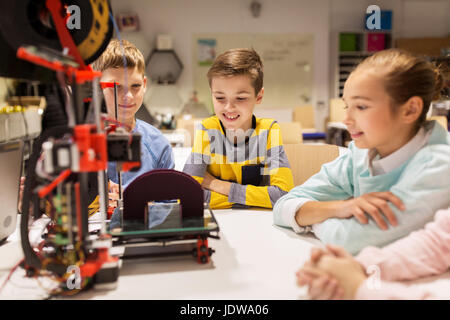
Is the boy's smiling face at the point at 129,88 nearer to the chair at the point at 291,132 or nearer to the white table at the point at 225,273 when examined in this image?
the white table at the point at 225,273

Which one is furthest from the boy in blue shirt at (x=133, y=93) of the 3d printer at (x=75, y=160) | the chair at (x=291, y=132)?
the chair at (x=291, y=132)

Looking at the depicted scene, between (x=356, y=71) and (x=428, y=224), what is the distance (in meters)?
0.35

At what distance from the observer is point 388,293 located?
1.93 ft

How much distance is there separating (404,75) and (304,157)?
97 cm

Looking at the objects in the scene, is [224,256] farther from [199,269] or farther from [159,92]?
[159,92]

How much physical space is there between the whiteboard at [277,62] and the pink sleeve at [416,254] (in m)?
5.44

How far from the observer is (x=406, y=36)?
19.8 feet

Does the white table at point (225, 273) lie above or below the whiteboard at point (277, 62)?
below

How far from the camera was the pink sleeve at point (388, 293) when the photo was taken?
1.91ft

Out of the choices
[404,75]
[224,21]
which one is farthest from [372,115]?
[224,21]

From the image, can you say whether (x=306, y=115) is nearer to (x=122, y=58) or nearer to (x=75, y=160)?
(x=122, y=58)

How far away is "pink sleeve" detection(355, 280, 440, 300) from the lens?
1.91 ft

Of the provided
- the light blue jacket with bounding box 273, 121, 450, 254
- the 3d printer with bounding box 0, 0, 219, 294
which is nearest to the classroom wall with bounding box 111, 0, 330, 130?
the 3d printer with bounding box 0, 0, 219, 294

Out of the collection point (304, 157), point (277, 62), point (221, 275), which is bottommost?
point (221, 275)
